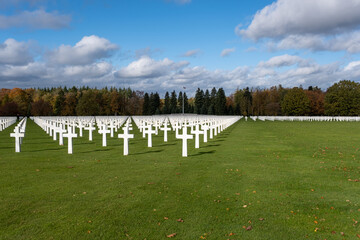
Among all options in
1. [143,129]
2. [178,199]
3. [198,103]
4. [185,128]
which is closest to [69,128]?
[185,128]

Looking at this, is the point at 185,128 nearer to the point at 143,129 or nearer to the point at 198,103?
the point at 143,129

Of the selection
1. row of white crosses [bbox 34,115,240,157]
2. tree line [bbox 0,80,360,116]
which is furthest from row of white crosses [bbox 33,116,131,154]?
tree line [bbox 0,80,360,116]

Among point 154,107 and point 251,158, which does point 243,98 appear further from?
point 251,158

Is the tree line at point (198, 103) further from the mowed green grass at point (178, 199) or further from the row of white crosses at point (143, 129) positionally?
the mowed green grass at point (178, 199)

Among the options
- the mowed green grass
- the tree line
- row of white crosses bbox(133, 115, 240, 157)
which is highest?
the tree line

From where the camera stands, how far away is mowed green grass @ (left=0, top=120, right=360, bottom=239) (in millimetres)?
4816

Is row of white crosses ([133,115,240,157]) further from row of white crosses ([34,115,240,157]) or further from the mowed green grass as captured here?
the mowed green grass

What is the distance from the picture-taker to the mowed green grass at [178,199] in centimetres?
482

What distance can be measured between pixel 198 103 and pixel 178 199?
120301 mm

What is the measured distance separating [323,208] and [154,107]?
11522 cm

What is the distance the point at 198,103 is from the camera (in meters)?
126

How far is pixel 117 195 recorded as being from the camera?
6.64 metres

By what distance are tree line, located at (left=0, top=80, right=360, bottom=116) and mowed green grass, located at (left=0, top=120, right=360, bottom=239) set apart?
3151 inches

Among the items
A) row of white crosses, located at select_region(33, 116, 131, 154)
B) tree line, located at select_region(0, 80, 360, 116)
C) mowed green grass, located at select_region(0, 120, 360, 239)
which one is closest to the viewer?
mowed green grass, located at select_region(0, 120, 360, 239)
